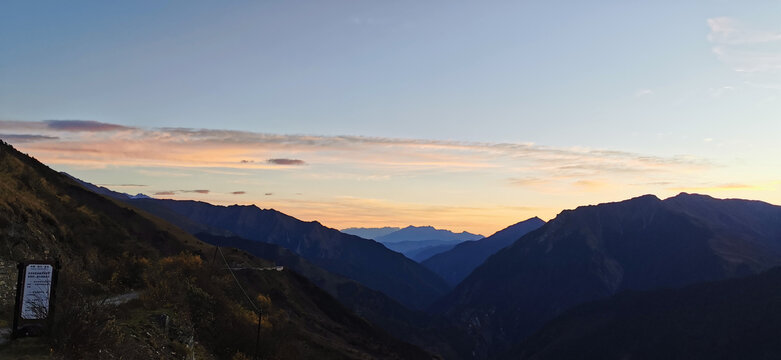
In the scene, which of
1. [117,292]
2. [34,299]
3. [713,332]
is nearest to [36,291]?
[34,299]

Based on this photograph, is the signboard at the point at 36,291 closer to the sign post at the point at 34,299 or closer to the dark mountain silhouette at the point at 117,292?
the sign post at the point at 34,299

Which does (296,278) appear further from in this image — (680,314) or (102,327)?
(680,314)

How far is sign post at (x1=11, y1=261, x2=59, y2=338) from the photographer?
16.8 m

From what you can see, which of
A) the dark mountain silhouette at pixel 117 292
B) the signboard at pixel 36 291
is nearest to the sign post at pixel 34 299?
the signboard at pixel 36 291

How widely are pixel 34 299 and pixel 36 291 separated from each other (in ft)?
0.87

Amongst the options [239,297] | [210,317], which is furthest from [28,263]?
[239,297]

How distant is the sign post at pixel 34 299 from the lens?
16797 mm

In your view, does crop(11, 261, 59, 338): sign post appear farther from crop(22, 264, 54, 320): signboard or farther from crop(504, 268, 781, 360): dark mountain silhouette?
crop(504, 268, 781, 360): dark mountain silhouette

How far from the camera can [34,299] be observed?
17.1 m

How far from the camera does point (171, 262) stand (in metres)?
43.2

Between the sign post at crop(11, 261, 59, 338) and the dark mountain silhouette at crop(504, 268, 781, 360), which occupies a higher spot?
the sign post at crop(11, 261, 59, 338)

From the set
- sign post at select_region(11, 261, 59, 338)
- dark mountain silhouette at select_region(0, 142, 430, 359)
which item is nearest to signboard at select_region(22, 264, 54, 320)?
sign post at select_region(11, 261, 59, 338)

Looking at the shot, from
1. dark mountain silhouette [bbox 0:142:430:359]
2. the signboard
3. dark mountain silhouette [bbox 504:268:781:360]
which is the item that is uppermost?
the signboard

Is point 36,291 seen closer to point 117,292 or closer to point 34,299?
point 34,299
